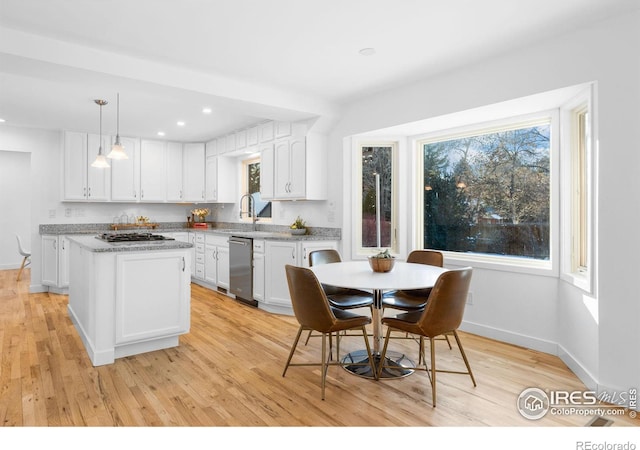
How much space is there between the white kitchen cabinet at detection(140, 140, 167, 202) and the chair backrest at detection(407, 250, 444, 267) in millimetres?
4708

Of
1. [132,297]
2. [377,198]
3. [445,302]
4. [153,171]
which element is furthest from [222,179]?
[445,302]

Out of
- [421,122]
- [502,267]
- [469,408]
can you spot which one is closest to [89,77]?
[421,122]

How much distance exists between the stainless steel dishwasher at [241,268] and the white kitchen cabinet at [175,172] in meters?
2.13

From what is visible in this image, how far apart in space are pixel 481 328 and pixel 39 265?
5.95m

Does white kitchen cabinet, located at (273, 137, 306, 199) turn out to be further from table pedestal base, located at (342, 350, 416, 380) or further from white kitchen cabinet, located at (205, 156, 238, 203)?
table pedestal base, located at (342, 350, 416, 380)

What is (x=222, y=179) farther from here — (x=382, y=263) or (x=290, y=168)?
(x=382, y=263)

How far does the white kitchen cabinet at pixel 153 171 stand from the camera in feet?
21.3

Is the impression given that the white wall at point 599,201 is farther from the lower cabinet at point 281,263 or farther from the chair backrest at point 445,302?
the lower cabinet at point 281,263

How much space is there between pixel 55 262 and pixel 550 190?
6.22 meters

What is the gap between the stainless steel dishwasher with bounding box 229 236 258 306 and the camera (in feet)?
16.0

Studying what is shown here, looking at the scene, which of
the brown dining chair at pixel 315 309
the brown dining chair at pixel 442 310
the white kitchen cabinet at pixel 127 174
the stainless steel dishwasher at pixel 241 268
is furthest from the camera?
the white kitchen cabinet at pixel 127 174

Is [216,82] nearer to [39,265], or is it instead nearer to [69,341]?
[69,341]

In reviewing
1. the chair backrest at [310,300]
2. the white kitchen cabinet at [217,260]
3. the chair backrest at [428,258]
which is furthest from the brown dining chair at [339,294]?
the white kitchen cabinet at [217,260]

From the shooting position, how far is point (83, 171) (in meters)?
5.96
